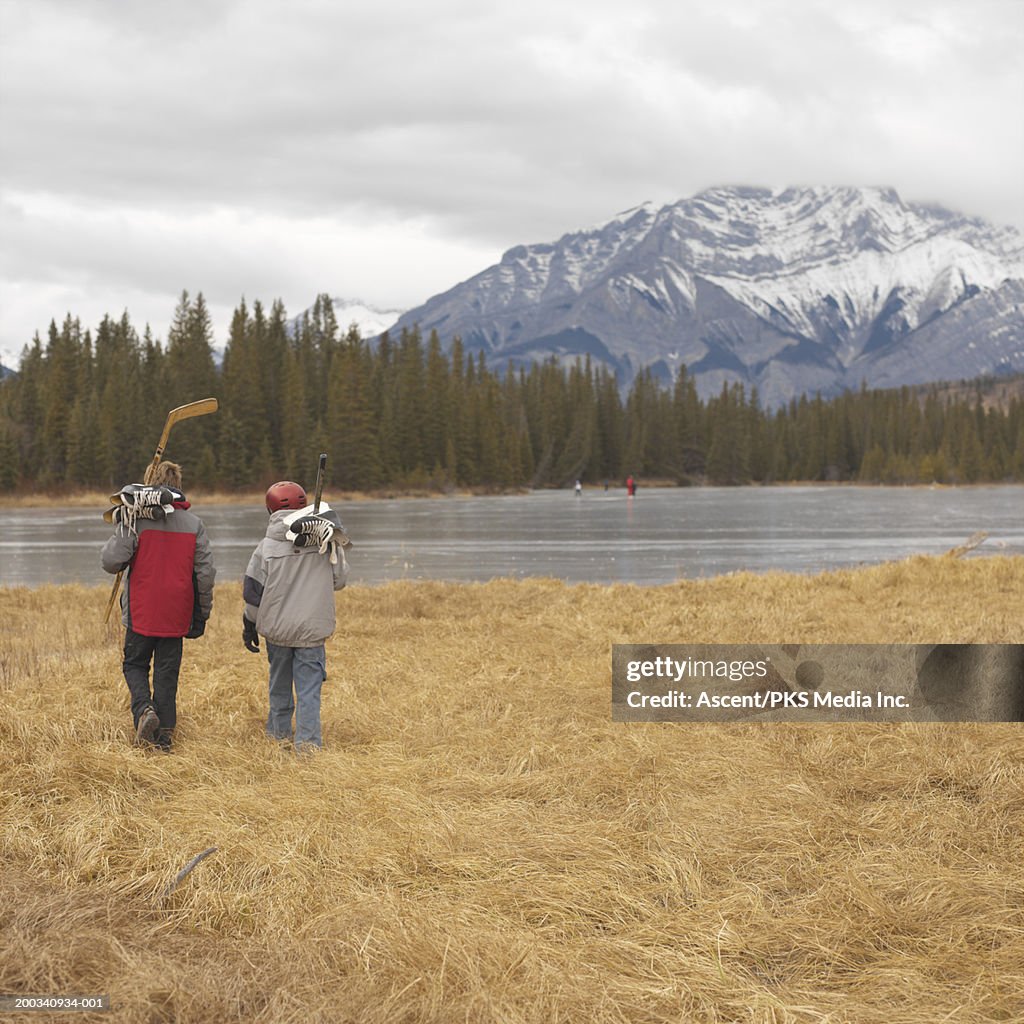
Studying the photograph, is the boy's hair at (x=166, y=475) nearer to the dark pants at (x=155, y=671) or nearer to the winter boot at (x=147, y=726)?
the dark pants at (x=155, y=671)

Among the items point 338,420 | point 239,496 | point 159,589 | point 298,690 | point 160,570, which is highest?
point 338,420

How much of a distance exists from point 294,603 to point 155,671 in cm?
119

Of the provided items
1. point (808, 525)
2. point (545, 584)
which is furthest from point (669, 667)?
point (808, 525)

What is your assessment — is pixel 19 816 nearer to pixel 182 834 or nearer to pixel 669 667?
pixel 182 834

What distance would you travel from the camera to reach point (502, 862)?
5.70m

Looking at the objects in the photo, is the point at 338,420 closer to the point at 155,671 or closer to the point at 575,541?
the point at 575,541

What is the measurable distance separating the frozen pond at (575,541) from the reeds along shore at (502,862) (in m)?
16.1

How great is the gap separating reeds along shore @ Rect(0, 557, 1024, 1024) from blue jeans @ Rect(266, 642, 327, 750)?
0.24 meters

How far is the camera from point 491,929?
4.78m

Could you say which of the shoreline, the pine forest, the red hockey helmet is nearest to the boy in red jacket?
the red hockey helmet

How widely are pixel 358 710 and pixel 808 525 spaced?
45.2 m

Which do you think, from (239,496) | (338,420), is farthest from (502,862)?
(338,420)

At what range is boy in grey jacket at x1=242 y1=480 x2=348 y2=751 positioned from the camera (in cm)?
799

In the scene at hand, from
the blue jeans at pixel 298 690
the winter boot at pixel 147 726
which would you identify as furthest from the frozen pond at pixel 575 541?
the winter boot at pixel 147 726
